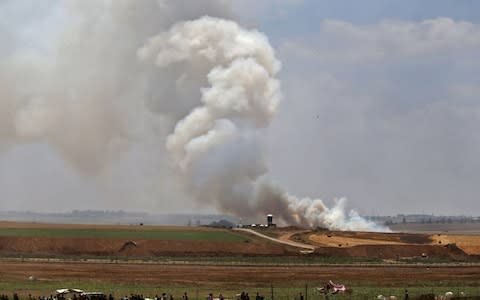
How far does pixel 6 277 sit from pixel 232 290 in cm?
2665

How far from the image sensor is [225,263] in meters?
104

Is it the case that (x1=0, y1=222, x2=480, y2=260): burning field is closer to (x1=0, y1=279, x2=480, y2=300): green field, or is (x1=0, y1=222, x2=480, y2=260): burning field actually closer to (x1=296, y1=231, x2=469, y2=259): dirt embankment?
(x1=296, y1=231, x2=469, y2=259): dirt embankment

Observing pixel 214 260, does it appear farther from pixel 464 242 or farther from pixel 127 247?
pixel 464 242

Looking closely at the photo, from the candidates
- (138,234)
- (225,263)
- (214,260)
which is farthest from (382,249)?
(138,234)

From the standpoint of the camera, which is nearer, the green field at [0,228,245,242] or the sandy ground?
the sandy ground

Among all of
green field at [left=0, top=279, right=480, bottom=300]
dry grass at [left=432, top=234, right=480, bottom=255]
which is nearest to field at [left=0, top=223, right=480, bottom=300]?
green field at [left=0, top=279, right=480, bottom=300]

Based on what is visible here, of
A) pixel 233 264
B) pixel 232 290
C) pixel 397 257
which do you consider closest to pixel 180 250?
pixel 233 264

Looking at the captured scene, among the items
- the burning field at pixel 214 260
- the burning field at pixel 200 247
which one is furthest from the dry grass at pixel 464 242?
the burning field at pixel 214 260

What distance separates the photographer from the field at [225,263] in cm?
7344

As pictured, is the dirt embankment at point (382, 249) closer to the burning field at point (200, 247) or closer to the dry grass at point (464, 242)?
the burning field at point (200, 247)

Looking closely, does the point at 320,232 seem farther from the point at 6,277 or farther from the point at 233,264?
the point at 6,277

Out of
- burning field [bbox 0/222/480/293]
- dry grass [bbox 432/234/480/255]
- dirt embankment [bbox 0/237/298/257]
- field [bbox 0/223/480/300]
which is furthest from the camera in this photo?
dry grass [bbox 432/234/480/255]

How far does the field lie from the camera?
73438mm

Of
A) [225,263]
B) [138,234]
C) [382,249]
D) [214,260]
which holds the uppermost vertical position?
[138,234]
